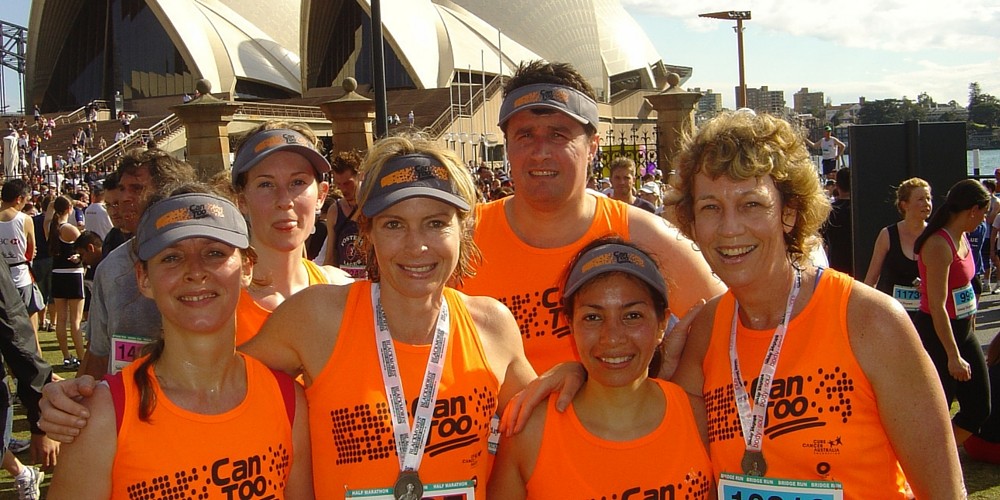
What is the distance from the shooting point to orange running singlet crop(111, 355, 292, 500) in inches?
82.0

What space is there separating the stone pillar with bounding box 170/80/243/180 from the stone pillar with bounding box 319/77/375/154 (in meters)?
1.54

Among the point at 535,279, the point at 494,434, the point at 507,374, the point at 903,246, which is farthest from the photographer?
the point at 903,246

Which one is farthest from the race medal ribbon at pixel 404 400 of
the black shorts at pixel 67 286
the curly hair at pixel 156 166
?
the black shorts at pixel 67 286

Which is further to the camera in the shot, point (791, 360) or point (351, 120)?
point (351, 120)

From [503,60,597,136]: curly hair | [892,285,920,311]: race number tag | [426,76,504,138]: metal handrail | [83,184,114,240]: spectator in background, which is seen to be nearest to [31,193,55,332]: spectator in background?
[83,184,114,240]: spectator in background

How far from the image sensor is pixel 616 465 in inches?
87.7

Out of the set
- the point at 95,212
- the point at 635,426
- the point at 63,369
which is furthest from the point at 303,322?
the point at 95,212

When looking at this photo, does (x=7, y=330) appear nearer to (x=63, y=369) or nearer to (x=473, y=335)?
(x=473, y=335)

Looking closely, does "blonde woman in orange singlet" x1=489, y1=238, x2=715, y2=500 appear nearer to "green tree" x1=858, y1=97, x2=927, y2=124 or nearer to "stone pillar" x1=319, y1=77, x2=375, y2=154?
"stone pillar" x1=319, y1=77, x2=375, y2=154

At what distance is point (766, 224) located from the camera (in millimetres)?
2305

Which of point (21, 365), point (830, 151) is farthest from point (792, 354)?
point (830, 151)

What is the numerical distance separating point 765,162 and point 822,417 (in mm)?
698

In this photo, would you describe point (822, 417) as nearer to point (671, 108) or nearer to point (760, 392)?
point (760, 392)

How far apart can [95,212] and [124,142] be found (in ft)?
67.2
